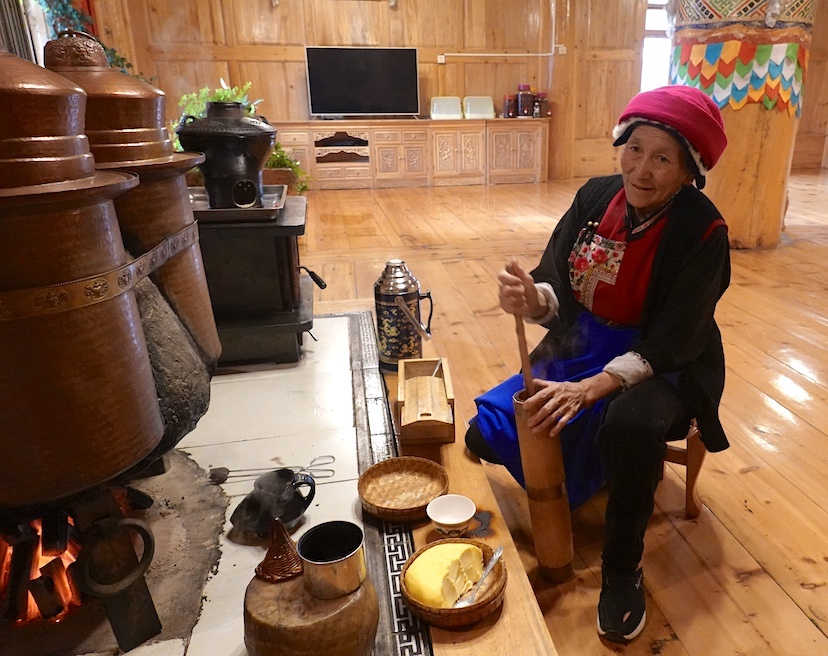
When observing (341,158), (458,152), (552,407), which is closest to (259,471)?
(552,407)

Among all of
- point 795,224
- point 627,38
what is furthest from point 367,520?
point 627,38

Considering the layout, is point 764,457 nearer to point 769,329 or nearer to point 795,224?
point 769,329

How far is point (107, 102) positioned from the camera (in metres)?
1.15

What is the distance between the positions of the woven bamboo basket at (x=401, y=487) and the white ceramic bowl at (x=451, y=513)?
0.14ft

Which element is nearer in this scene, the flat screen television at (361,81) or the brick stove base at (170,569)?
the brick stove base at (170,569)

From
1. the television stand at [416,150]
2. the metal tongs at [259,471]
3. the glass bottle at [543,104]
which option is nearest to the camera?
the metal tongs at [259,471]

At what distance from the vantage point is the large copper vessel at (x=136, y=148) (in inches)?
45.4

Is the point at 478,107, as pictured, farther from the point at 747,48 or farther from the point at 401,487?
the point at 401,487

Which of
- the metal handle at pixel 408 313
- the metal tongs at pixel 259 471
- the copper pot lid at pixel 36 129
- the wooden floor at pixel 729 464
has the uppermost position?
the copper pot lid at pixel 36 129

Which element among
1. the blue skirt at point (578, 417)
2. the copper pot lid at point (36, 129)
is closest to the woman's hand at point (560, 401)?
the blue skirt at point (578, 417)

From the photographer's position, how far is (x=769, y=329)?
8.86ft

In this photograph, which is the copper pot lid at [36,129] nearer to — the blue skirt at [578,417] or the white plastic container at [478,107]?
the blue skirt at [578,417]

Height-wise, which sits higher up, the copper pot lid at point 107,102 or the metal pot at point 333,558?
the copper pot lid at point 107,102

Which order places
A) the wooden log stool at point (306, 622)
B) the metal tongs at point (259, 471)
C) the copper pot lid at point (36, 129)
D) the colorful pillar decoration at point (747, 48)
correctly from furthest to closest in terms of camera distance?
the colorful pillar decoration at point (747, 48) < the metal tongs at point (259, 471) < the wooden log stool at point (306, 622) < the copper pot lid at point (36, 129)
